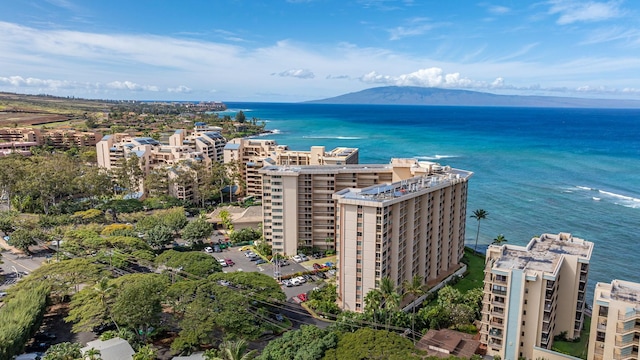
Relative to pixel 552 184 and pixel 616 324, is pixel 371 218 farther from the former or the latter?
pixel 552 184

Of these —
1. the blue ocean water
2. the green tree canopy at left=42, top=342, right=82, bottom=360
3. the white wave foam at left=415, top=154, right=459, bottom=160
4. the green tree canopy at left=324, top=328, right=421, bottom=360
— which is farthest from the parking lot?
the white wave foam at left=415, top=154, right=459, bottom=160

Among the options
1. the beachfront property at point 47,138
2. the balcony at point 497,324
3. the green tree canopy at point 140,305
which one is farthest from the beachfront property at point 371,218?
the beachfront property at point 47,138

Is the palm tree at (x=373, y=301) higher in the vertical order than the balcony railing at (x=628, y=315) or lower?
lower

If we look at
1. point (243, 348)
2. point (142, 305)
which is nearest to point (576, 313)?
point (243, 348)

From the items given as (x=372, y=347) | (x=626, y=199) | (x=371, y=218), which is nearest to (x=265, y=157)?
(x=371, y=218)

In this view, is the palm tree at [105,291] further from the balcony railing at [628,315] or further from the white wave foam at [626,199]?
the white wave foam at [626,199]

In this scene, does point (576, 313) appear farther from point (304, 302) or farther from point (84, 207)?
point (84, 207)

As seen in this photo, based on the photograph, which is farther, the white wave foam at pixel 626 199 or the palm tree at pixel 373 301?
the white wave foam at pixel 626 199
